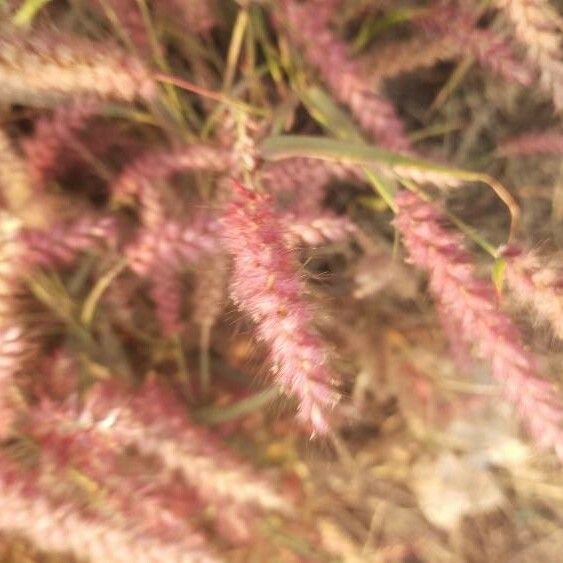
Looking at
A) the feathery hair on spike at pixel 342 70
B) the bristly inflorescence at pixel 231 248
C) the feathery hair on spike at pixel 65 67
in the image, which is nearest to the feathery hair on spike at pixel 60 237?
the bristly inflorescence at pixel 231 248

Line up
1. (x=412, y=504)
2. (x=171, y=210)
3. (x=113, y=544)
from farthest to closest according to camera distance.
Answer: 1. (x=412, y=504)
2. (x=171, y=210)
3. (x=113, y=544)

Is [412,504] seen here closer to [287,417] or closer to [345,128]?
[287,417]

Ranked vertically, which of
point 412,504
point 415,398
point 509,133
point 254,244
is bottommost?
point 412,504

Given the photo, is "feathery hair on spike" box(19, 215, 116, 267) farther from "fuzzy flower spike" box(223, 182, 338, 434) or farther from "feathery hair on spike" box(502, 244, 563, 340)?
"feathery hair on spike" box(502, 244, 563, 340)

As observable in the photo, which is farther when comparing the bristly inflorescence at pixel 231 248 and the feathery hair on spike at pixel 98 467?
the feathery hair on spike at pixel 98 467

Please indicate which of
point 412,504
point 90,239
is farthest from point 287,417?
point 90,239

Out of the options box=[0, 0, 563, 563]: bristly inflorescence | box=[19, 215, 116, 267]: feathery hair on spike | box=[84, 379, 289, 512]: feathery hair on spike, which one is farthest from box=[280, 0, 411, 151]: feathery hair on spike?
box=[84, 379, 289, 512]: feathery hair on spike

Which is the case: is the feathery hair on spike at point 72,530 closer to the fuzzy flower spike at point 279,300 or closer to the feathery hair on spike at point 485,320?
the fuzzy flower spike at point 279,300
